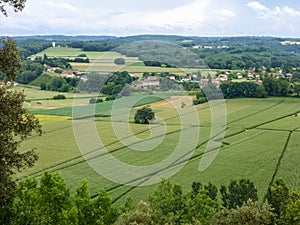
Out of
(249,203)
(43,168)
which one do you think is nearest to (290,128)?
(43,168)

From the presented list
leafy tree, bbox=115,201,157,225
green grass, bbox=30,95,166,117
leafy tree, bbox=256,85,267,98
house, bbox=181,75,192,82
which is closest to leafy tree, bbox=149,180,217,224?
leafy tree, bbox=115,201,157,225

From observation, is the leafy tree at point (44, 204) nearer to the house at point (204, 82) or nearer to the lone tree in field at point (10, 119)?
the lone tree in field at point (10, 119)

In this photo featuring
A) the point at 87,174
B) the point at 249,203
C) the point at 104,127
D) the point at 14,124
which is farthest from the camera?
the point at 104,127

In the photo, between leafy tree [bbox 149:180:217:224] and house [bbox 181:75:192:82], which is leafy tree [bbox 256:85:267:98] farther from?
leafy tree [bbox 149:180:217:224]

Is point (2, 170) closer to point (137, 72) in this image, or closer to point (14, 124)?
point (14, 124)

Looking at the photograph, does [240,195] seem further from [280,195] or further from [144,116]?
[144,116]
